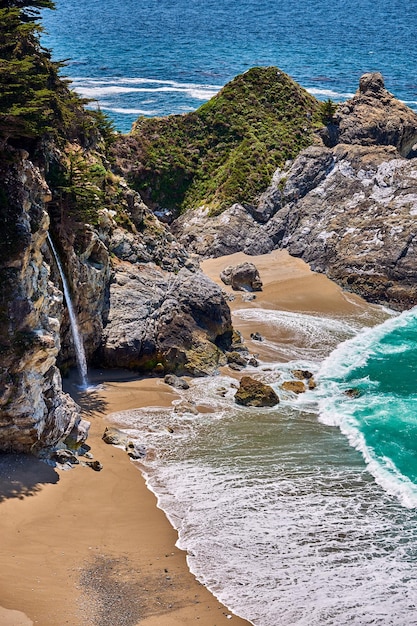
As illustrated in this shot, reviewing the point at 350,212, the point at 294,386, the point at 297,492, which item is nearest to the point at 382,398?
the point at 294,386

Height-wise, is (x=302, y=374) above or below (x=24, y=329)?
below

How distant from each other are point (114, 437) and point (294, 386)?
343 inches

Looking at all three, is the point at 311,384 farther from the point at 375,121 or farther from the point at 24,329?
the point at 375,121

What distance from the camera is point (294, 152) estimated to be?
52.8m

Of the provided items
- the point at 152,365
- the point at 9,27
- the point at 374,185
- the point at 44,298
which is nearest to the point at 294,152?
the point at 374,185

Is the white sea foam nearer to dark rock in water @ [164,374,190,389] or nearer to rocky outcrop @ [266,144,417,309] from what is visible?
dark rock in water @ [164,374,190,389]

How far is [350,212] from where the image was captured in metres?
47.5

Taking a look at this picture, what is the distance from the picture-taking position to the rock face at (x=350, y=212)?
4352 cm

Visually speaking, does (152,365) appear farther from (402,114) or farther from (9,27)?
(402,114)

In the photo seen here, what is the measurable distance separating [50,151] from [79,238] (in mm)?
3293

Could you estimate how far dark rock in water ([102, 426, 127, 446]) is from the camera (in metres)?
25.5

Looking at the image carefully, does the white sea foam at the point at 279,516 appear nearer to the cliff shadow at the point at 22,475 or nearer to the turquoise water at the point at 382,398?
the turquoise water at the point at 382,398

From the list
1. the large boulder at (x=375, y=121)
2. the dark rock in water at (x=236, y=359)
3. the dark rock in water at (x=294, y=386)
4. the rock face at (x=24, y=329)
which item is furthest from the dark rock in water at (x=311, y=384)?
the large boulder at (x=375, y=121)

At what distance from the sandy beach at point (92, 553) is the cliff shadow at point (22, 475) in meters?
0.03
